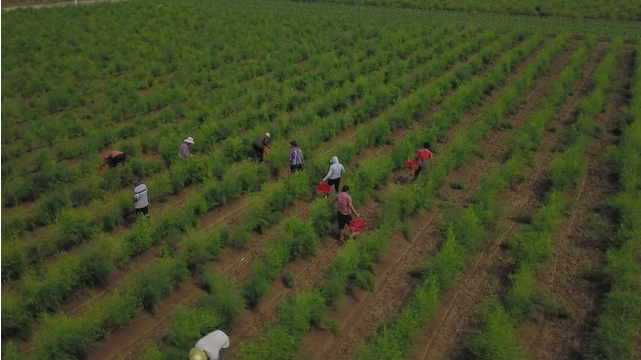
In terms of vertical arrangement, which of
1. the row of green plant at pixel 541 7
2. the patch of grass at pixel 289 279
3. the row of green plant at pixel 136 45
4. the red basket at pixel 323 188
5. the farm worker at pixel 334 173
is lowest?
the row of green plant at pixel 541 7

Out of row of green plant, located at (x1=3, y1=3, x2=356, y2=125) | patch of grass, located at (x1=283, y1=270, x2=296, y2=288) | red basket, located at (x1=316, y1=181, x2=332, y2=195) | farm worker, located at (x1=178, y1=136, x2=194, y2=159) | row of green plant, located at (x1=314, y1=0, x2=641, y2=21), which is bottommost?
row of green plant, located at (x1=314, y1=0, x2=641, y2=21)

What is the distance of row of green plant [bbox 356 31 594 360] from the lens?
24.0 feet

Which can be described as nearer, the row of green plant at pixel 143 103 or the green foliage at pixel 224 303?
the green foliage at pixel 224 303

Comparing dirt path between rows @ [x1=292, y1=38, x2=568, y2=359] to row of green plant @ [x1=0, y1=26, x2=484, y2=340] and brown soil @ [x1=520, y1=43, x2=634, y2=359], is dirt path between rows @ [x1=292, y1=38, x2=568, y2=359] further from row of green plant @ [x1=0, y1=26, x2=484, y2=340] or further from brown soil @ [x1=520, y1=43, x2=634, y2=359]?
row of green plant @ [x1=0, y1=26, x2=484, y2=340]

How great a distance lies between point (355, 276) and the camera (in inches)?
347

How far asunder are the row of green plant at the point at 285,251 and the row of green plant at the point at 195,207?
1.20m

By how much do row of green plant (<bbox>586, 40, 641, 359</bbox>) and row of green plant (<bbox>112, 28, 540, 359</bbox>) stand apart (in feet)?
14.4

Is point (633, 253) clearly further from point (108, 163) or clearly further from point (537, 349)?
point (108, 163)

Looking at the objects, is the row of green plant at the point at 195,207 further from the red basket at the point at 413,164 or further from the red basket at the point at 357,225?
the red basket at the point at 413,164

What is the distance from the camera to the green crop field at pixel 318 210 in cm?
765

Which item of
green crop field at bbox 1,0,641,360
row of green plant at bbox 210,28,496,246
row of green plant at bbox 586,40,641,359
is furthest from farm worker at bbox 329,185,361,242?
row of green plant at bbox 586,40,641,359

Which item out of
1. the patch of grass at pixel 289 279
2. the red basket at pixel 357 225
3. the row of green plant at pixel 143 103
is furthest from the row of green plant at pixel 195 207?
the row of green plant at pixel 143 103

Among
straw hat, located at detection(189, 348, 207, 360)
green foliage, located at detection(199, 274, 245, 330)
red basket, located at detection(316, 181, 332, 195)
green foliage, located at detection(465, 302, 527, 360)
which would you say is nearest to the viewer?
straw hat, located at detection(189, 348, 207, 360)

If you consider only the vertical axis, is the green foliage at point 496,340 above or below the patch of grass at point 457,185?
above
